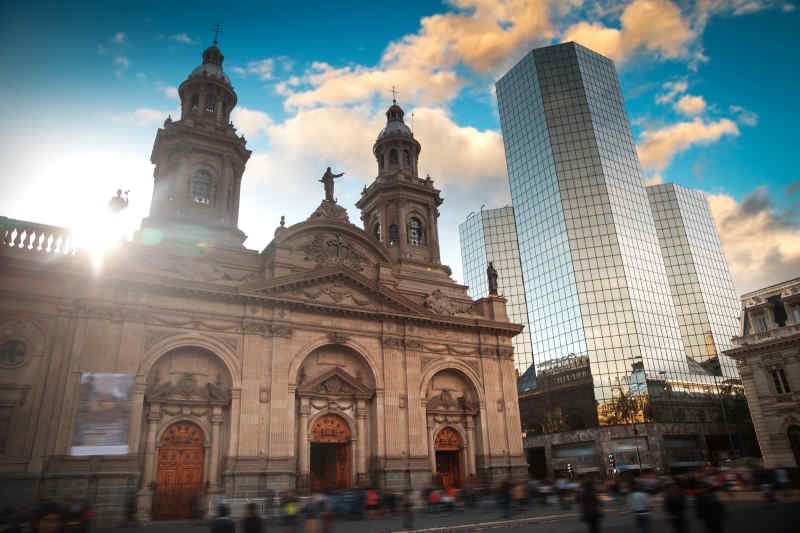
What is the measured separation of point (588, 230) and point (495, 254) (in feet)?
97.0

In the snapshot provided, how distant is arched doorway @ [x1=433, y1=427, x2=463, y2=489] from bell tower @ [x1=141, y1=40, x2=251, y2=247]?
61.8 feet

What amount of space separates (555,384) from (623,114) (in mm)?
41899

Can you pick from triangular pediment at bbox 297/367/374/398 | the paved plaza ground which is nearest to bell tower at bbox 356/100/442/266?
triangular pediment at bbox 297/367/374/398

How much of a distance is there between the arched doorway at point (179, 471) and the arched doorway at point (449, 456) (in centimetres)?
1465

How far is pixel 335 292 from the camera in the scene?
33.3m

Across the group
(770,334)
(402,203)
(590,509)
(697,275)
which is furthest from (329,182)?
(697,275)

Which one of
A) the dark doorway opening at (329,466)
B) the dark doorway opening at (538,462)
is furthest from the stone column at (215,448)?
the dark doorway opening at (538,462)

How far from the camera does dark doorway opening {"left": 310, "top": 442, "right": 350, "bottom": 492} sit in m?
31.9

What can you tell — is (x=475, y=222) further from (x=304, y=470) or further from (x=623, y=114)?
(x=304, y=470)

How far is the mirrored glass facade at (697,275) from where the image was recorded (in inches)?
3290

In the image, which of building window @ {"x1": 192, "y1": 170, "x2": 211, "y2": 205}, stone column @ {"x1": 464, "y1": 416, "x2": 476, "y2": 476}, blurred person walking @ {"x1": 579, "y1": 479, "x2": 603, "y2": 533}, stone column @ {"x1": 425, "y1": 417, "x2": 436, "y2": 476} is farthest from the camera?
building window @ {"x1": 192, "y1": 170, "x2": 211, "y2": 205}

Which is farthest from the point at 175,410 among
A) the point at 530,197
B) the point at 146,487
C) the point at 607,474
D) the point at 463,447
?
the point at 530,197

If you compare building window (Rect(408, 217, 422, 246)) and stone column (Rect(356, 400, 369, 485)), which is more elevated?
building window (Rect(408, 217, 422, 246))

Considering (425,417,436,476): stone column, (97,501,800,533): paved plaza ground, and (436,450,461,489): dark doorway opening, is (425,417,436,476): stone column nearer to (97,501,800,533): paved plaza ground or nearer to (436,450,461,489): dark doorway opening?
(436,450,461,489): dark doorway opening
